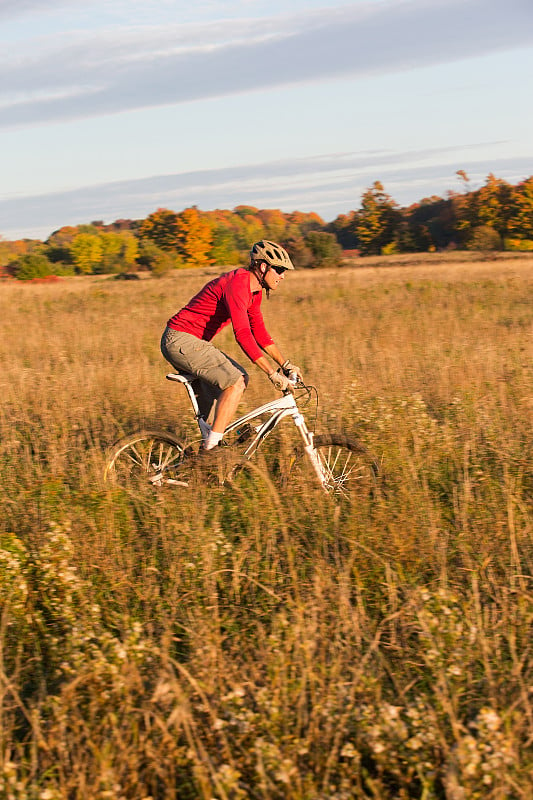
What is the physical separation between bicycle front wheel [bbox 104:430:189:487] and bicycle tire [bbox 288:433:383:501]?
87 centimetres

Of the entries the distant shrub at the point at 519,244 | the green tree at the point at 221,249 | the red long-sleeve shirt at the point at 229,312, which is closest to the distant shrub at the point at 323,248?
the distant shrub at the point at 519,244

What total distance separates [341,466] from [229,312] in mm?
1394

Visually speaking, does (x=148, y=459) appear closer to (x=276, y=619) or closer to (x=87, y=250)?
(x=276, y=619)

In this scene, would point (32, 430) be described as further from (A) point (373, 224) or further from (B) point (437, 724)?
(A) point (373, 224)

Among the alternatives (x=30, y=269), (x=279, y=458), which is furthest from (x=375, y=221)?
(x=279, y=458)

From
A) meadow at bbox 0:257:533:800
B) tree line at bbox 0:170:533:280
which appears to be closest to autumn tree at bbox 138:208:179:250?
tree line at bbox 0:170:533:280

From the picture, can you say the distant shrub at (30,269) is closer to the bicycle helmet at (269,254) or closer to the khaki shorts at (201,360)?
the khaki shorts at (201,360)

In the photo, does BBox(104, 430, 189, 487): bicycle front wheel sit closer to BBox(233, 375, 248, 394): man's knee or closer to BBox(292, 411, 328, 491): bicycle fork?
BBox(233, 375, 248, 394): man's knee

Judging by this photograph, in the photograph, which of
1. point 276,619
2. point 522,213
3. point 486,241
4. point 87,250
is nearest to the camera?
point 276,619

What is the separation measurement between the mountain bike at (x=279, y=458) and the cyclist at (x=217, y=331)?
0.12 meters

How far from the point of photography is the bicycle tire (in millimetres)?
5680

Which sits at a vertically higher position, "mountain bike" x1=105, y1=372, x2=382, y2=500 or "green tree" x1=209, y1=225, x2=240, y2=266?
"green tree" x1=209, y1=225, x2=240, y2=266

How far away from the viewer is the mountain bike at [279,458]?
571 centimetres

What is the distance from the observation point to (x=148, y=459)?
20.2 feet
